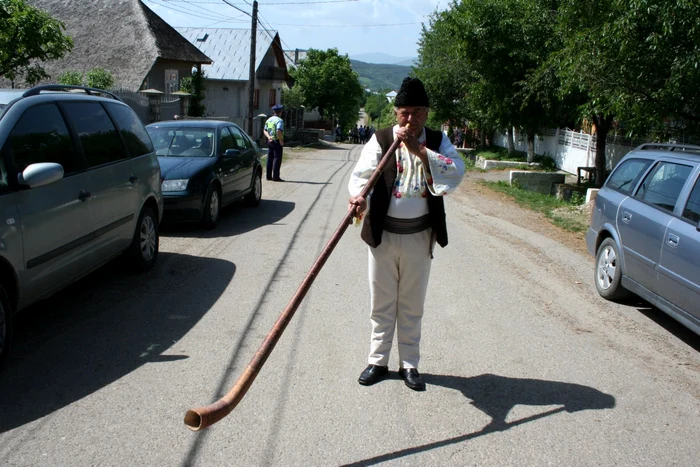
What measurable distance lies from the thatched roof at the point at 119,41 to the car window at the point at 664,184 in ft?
73.3

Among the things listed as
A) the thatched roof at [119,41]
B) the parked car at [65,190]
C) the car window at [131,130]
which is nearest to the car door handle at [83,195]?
the parked car at [65,190]

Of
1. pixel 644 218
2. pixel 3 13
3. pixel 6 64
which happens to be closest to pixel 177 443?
pixel 644 218

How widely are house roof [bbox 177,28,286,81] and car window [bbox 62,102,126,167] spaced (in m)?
30.5

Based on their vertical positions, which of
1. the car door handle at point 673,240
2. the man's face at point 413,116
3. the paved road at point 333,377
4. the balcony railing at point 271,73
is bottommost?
the paved road at point 333,377

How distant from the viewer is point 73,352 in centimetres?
472

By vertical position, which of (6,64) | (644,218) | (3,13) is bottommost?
(644,218)

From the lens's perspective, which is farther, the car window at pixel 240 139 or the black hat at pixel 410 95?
the car window at pixel 240 139

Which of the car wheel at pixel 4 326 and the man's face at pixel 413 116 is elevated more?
the man's face at pixel 413 116

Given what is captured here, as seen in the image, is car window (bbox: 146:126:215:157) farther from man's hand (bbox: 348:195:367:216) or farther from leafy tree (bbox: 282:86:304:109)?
leafy tree (bbox: 282:86:304:109)

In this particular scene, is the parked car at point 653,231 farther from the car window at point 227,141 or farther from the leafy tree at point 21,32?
the leafy tree at point 21,32

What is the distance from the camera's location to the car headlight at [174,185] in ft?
30.1

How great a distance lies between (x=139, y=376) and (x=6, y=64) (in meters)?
11.8

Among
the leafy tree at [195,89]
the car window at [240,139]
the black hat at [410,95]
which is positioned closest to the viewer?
the black hat at [410,95]

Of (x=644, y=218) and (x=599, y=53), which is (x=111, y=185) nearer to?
(x=644, y=218)
